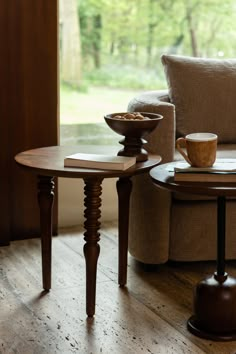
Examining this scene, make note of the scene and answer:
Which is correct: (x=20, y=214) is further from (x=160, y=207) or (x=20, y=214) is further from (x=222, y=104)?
(x=222, y=104)

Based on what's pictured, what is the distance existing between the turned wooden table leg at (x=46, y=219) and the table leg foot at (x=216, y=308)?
25.0 inches

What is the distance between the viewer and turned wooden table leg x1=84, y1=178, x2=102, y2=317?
241 cm

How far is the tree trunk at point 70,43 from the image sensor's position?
143 inches

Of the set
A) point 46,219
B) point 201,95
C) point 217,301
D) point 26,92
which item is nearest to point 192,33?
point 201,95

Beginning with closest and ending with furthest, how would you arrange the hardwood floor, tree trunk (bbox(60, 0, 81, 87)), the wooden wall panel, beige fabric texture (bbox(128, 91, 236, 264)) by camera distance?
the hardwood floor
beige fabric texture (bbox(128, 91, 236, 264))
the wooden wall panel
tree trunk (bbox(60, 0, 81, 87))

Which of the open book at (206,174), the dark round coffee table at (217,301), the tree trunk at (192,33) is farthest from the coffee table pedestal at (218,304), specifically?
the tree trunk at (192,33)

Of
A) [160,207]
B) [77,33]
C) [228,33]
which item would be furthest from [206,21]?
[160,207]

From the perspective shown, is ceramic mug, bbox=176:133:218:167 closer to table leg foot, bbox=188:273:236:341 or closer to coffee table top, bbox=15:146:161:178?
coffee table top, bbox=15:146:161:178

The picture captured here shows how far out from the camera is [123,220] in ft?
9.16

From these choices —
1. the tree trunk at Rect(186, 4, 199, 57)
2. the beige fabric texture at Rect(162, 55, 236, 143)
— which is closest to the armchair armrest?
the beige fabric texture at Rect(162, 55, 236, 143)

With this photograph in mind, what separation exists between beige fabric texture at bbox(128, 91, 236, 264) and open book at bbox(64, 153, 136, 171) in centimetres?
41

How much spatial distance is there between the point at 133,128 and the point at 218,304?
2.22 ft

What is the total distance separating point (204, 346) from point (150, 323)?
0.25 metres

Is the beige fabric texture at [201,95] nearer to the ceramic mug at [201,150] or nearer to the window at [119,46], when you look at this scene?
the window at [119,46]
